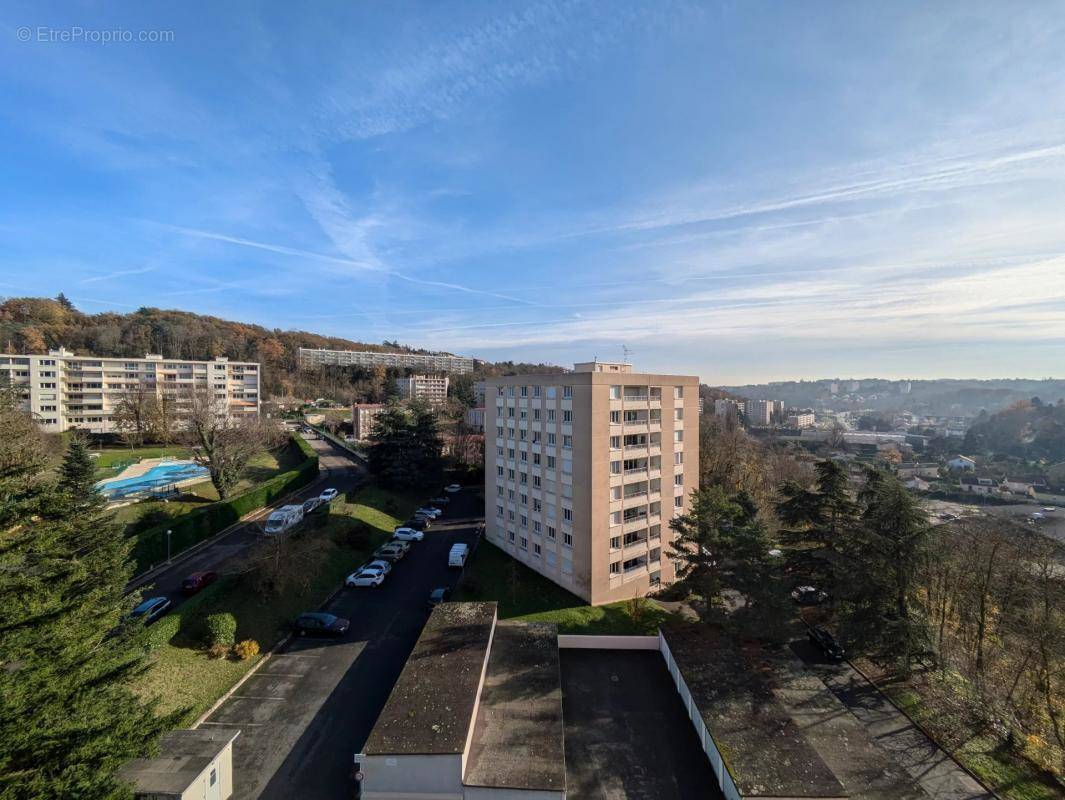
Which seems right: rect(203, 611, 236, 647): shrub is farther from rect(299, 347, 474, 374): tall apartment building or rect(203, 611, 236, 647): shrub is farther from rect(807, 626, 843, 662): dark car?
rect(299, 347, 474, 374): tall apartment building

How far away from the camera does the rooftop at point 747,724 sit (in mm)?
14000

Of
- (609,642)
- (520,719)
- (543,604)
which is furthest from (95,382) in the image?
(520,719)

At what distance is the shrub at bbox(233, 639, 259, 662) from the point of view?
2100 centimetres

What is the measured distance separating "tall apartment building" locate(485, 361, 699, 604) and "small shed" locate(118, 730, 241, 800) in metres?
18.5

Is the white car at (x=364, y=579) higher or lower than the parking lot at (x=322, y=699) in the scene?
higher

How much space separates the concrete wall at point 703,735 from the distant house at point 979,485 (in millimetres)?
100871

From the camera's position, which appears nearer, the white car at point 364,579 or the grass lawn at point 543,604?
the grass lawn at point 543,604

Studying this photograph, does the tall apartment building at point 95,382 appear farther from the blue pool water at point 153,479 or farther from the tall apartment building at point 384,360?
the tall apartment building at point 384,360

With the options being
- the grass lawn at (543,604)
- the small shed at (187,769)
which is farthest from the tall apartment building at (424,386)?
the small shed at (187,769)

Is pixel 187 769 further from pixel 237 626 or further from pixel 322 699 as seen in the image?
pixel 237 626

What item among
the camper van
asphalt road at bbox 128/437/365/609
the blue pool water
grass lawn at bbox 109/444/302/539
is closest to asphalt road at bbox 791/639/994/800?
asphalt road at bbox 128/437/365/609

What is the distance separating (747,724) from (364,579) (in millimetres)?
22200

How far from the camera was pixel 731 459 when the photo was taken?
50.2 m

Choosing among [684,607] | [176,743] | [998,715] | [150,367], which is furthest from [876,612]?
[150,367]
